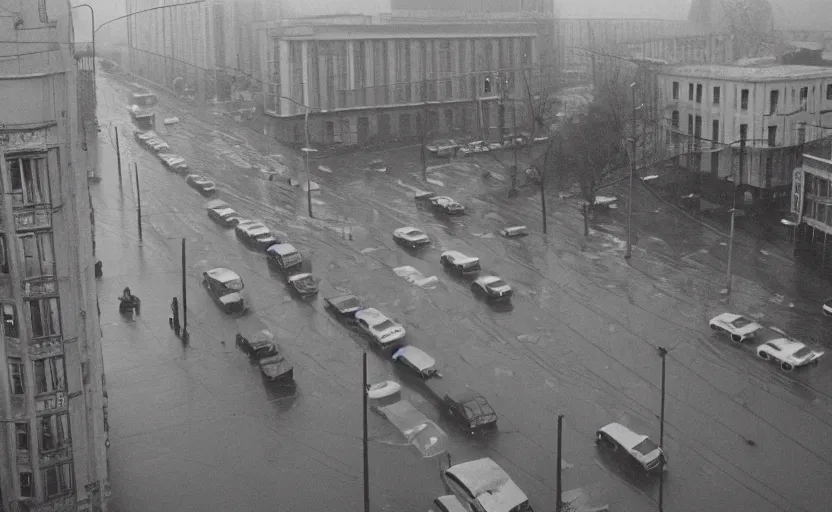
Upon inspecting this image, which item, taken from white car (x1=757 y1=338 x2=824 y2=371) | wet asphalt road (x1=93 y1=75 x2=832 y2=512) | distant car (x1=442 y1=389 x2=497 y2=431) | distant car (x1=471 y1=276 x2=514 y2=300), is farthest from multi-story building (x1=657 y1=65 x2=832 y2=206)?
distant car (x1=442 y1=389 x2=497 y2=431)

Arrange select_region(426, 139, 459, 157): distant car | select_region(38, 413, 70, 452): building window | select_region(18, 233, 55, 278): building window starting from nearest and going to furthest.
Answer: select_region(18, 233, 55, 278): building window, select_region(38, 413, 70, 452): building window, select_region(426, 139, 459, 157): distant car

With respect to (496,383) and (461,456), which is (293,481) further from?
(496,383)

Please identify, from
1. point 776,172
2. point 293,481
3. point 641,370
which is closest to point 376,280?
point 641,370

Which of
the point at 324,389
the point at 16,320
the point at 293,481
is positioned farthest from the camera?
the point at 324,389

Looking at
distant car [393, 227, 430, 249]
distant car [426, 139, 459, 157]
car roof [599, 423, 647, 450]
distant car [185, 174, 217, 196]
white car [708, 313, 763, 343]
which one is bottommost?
car roof [599, 423, 647, 450]

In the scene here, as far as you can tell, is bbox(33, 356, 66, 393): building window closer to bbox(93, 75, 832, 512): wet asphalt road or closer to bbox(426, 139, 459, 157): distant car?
bbox(93, 75, 832, 512): wet asphalt road

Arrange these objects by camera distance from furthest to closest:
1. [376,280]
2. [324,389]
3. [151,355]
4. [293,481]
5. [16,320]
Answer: [376,280]
[151,355]
[324,389]
[293,481]
[16,320]

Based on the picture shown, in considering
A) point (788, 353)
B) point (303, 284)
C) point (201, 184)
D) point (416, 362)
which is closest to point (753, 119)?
point (788, 353)
